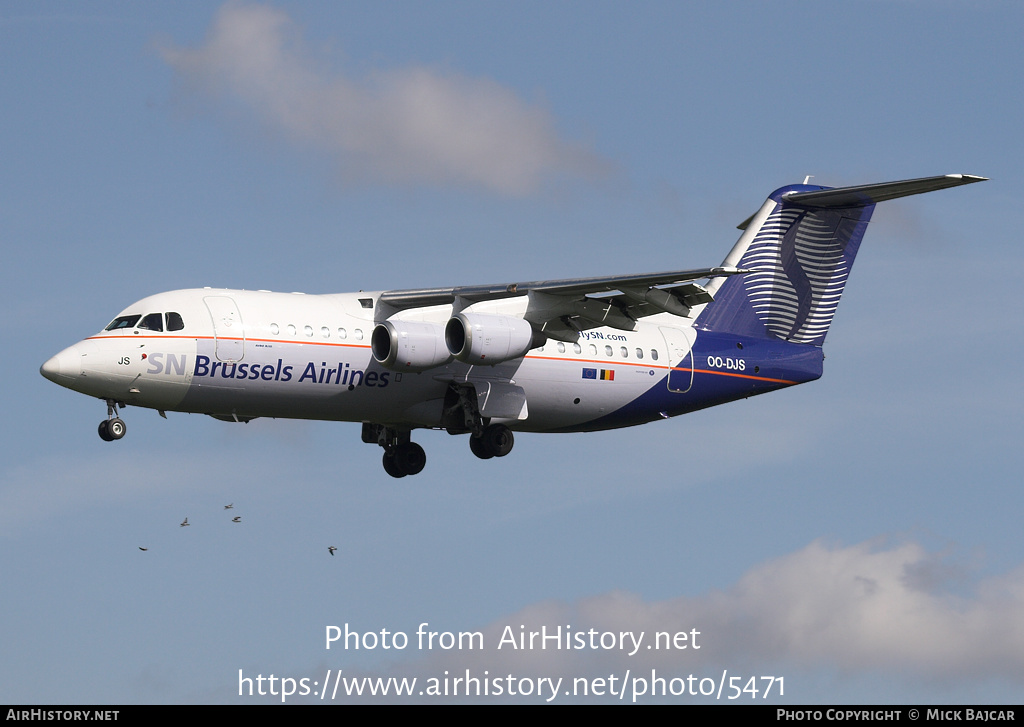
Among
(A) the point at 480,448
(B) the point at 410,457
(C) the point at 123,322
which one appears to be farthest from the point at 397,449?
(C) the point at 123,322

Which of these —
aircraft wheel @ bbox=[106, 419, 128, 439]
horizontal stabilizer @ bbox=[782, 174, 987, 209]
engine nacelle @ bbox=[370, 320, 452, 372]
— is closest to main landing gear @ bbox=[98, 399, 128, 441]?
aircraft wheel @ bbox=[106, 419, 128, 439]

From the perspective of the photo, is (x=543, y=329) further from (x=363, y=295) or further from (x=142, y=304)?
(x=142, y=304)

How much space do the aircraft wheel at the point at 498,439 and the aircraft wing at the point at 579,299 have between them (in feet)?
6.09

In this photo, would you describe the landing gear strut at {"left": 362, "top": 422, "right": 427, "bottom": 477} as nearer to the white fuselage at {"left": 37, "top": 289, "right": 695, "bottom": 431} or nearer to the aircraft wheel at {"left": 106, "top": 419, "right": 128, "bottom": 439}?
the white fuselage at {"left": 37, "top": 289, "right": 695, "bottom": 431}

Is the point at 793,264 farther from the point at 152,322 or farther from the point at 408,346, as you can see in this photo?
the point at 152,322

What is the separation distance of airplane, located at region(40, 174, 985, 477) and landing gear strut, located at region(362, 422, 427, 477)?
3cm

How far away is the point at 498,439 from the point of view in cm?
2688

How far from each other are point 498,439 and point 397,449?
2.32m

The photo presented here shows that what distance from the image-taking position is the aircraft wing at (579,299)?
25203mm

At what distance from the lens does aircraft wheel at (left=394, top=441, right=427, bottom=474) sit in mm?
28344

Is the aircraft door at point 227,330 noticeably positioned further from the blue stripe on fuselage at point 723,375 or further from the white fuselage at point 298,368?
the blue stripe on fuselage at point 723,375

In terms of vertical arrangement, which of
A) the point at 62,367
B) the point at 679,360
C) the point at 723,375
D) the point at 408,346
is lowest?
the point at 723,375
